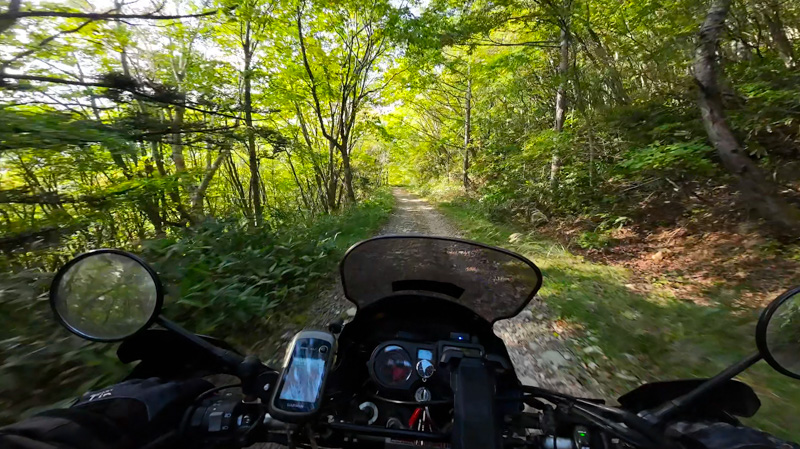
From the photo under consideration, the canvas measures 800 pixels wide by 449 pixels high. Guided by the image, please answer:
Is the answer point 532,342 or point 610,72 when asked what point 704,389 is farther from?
point 610,72

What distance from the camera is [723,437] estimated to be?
0.95 metres

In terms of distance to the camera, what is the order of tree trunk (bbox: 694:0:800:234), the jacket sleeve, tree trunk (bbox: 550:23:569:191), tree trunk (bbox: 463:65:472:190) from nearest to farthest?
the jacket sleeve → tree trunk (bbox: 694:0:800:234) → tree trunk (bbox: 550:23:569:191) → tree trunk (bbox: 463:65:472:190)

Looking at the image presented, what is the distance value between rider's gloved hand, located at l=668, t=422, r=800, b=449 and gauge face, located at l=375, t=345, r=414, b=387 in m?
0.88

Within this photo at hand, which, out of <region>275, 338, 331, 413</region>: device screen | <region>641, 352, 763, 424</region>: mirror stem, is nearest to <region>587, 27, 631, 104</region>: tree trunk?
<region>641, 352, 763, 424</region>: mirror stem

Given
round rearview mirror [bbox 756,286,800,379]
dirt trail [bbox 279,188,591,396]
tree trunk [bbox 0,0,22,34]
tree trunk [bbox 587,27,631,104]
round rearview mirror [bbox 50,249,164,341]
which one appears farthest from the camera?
tree trunk [bbox 587,27,631,104]

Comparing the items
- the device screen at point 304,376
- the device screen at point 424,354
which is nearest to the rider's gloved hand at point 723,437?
the device screen at point 424,354

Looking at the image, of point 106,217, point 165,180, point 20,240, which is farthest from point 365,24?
point 20,240

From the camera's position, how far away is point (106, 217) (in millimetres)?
4020

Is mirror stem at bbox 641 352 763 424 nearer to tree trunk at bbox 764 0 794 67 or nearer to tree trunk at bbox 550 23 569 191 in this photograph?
tree trunk at bbox 764 0 794 67

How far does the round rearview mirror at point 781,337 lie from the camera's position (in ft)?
3.36

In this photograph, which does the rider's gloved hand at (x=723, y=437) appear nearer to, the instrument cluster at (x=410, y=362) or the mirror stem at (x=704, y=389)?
the mirror stem at (x=704, y=389)

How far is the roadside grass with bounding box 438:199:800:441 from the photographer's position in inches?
106

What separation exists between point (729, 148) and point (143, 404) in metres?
6.43

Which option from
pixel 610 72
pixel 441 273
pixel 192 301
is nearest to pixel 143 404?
pixel 441 273
